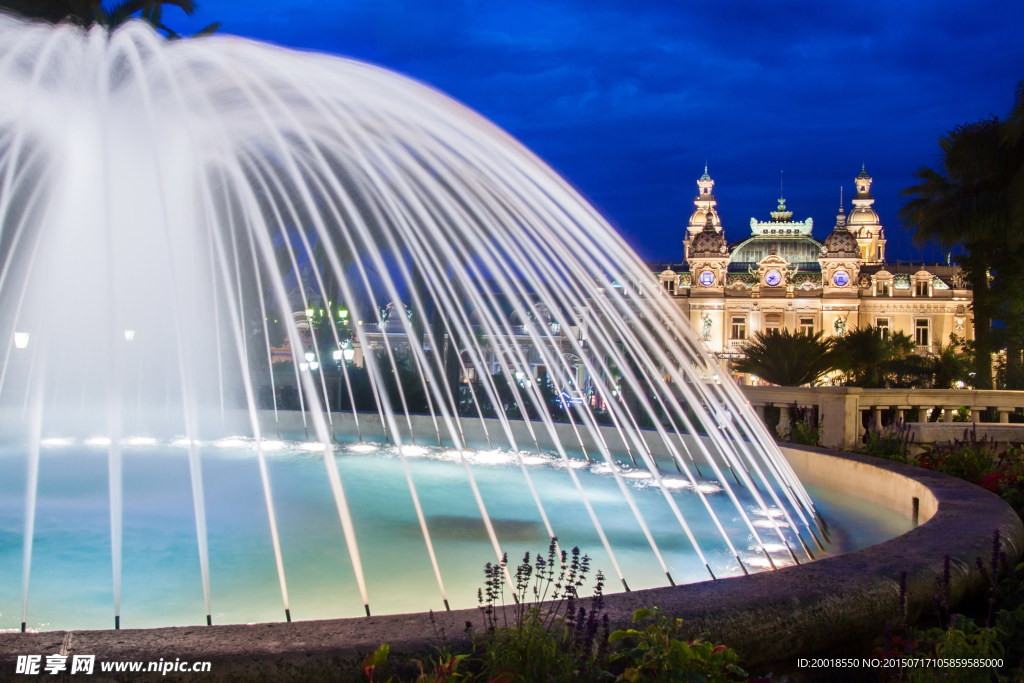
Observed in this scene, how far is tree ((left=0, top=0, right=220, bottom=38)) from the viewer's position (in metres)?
22.1

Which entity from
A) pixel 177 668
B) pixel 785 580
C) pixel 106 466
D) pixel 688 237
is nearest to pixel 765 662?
pixel 785 580

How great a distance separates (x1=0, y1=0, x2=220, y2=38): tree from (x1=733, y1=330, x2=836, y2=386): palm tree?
1693 cm

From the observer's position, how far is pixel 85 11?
894 inches

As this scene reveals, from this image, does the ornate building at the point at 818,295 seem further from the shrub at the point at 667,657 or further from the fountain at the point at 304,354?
the shrub at the point at 667,657

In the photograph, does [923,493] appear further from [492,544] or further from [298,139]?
[298,139]

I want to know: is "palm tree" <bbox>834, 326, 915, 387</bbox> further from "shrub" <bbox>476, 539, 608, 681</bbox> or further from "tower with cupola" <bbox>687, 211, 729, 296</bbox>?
"tower with cupola" <bbox>687, 211, 729, 296</bbox>

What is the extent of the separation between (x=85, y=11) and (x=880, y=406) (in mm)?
19781

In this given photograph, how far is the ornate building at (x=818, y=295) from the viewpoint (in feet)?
328

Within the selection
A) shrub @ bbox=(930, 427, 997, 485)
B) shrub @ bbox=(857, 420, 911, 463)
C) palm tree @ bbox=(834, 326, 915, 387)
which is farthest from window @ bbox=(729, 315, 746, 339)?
shrub @ bbox=(930, 427, 997, 485)

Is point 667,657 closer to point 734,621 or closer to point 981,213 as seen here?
point 734,621

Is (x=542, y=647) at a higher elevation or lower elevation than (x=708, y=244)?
lower

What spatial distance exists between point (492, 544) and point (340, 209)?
24.3 metres

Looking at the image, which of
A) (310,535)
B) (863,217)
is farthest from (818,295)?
(310,535)

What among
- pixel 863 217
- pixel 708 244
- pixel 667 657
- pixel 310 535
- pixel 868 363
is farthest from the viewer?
pixel 863 217
